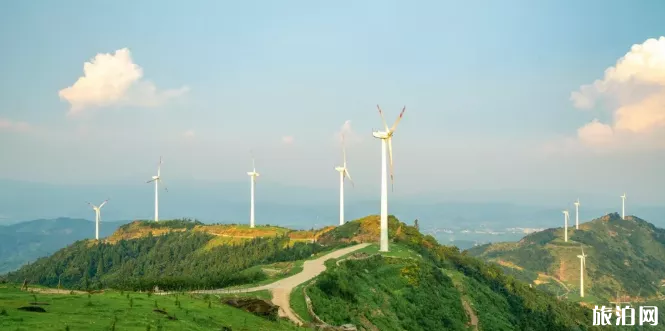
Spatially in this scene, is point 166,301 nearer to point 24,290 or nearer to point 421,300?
point 24,290

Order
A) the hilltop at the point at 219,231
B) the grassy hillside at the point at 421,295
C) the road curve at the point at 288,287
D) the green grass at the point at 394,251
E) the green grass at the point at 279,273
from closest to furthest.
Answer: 1. the road curve at the point at 288,287
2. the grassy hillside at the point at 421,295
3. the green grass at the point at 279,273
4. the green grass at the point at 394,251
5. the hilltop at the point at 219,231

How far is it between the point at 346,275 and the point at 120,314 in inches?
1183

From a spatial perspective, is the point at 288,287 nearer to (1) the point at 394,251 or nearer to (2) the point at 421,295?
(2) the point at 421,295

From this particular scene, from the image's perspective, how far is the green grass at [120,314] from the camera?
2414 centimetres

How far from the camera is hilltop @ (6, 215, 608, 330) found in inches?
1874

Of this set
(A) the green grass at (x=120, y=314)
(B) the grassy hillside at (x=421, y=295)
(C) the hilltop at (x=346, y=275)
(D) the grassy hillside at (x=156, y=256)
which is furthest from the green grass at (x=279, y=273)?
(A) the green grass at (x=120, y=314)

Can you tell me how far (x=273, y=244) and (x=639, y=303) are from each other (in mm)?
160227

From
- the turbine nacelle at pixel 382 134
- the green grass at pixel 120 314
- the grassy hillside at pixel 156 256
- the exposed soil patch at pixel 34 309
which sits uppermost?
the turbine nacelle at pixel 382 134

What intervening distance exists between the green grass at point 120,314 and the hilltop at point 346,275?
27.3 feet

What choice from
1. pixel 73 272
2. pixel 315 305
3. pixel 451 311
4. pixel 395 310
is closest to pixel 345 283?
pixel 395 310

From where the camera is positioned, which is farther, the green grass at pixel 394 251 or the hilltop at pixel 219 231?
the hilltop at pixel 219 231

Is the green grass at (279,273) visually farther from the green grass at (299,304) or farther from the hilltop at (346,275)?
the green grass at (299,304)

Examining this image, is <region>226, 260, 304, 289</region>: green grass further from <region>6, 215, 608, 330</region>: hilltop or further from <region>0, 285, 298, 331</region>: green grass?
<region>0, 285, 298, 331</region>: green grass

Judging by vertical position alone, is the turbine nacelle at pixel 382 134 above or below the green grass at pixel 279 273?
above
